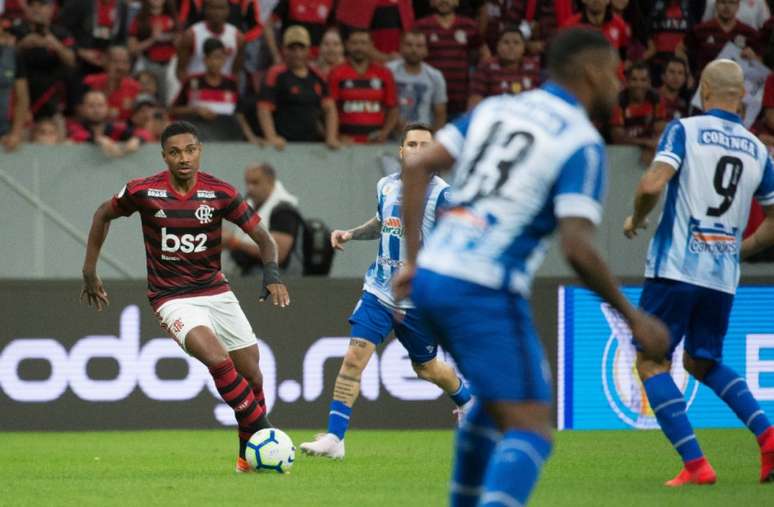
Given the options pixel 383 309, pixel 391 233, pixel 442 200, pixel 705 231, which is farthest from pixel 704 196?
pixel 383 309

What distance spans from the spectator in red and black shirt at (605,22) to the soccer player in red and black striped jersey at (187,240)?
747 centimetres

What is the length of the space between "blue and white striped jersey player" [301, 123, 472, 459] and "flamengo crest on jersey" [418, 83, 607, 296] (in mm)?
4723

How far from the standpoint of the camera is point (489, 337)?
5062mm

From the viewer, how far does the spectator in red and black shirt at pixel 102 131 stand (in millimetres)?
14336

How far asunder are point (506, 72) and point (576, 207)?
1078cm

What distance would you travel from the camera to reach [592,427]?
1277 cm

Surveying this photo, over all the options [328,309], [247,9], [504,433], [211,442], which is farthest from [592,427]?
[504,433]

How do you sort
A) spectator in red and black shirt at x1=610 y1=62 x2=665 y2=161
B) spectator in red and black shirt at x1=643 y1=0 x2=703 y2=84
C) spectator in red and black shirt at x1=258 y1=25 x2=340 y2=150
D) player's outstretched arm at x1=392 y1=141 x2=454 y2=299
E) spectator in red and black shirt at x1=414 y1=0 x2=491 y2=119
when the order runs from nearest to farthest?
player's outstretched arm at x1=392 y1=141 x2=454 y2=299, spectator in red and black shirt at x1=258 y1=25 x2=340 y2=150, spectator in red and black shirt at x1=610 y1=62 x2=665 y2=161, spectator in red and black shirt at x1=414 y1=0 x2=491 y2=119, spectator in red and black shirt at x1=643 y1=0 x2=703 y2=84

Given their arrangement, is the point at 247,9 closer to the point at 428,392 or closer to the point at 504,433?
the point at 428,392

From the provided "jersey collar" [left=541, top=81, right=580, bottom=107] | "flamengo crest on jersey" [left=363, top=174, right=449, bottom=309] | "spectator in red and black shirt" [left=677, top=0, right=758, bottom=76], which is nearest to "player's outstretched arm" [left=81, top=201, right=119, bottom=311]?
"flamengo crest on jersey" [left=363, top=174, right=449, bottom=309]

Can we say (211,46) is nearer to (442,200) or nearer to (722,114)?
(442,200)

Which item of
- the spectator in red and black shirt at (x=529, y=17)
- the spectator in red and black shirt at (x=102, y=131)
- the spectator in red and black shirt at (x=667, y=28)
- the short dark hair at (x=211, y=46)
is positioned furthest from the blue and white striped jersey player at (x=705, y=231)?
the spectator in red and black shirt at (x=667, y=28)

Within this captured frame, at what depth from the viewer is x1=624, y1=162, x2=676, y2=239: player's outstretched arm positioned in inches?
317

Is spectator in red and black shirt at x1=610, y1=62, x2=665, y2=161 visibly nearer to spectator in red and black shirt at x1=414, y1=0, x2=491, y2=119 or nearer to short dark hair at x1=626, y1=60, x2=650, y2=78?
short dark hair at x1=626, y1=60, x2=650, y2=78
